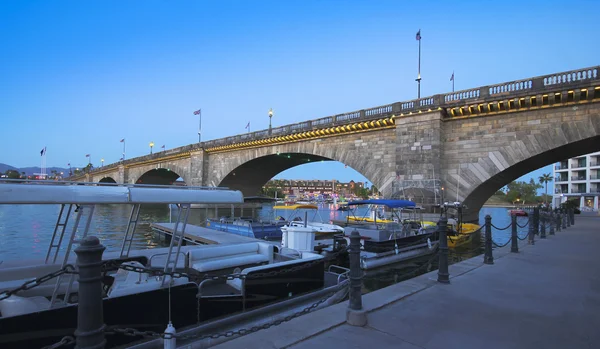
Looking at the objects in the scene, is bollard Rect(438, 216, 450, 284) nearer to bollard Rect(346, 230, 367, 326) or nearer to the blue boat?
bollard Rect(346, 230, 367, 326)

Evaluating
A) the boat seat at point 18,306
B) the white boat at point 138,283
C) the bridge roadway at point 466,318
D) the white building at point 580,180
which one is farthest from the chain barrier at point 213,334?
the white building at point 580,180

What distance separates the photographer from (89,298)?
8.23 feet

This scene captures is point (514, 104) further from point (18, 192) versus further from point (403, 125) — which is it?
point (18, 192)

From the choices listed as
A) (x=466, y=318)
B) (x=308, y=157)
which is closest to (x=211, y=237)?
(x=466, y=318)

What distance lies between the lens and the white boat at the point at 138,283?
415 centimetres

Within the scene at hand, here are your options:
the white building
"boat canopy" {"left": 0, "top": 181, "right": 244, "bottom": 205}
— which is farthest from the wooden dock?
the white building

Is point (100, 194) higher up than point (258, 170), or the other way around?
point (258, 170)

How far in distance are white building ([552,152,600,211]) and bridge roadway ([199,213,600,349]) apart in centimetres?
6949

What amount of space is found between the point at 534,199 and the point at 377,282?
113375 mm

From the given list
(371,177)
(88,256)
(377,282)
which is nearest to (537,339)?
(88,256)

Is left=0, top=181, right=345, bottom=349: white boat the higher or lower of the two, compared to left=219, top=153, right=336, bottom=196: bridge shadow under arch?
lower

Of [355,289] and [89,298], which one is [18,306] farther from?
[355,289]

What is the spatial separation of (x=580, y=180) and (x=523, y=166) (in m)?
57.8

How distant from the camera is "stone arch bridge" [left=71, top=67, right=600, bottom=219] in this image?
61.5ft
